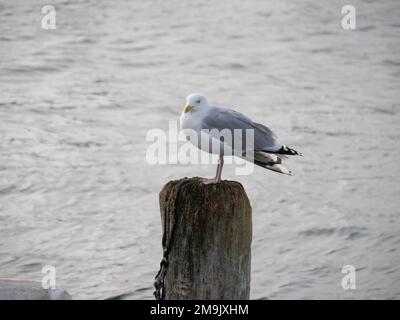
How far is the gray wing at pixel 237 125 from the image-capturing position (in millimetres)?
5324

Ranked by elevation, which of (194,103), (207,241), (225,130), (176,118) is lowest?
(176,118)

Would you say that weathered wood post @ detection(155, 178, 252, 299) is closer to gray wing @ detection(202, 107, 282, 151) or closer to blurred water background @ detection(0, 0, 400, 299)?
gray wing @ detection(202, 107, 282, 151)

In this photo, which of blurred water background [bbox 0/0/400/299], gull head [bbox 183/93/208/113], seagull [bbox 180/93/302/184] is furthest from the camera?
blurred water background [bbox 0/0/400/299]

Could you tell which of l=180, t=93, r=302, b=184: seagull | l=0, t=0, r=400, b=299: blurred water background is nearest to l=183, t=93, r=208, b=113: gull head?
l=180, t=93, r=302, b=184: seagull

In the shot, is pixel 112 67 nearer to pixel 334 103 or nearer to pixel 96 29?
pixel 96 29

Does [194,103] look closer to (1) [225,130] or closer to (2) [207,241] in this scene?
(1) [225,130]

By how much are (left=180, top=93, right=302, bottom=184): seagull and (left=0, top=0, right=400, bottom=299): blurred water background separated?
302cm

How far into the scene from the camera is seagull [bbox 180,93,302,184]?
5.32m

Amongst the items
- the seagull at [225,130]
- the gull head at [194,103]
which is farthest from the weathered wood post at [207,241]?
the gull head at [194,103]

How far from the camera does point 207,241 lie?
4.30 m

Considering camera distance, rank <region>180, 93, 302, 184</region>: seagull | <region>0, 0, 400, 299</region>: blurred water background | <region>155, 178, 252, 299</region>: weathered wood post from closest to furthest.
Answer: <region>155, 178, 252, 299</region>: weathered wood post
<region>180, 93, 302, 184</region>: seagull
<region>0, 0, 400, 299</region>: blurred water background

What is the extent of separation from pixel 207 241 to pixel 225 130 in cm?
119

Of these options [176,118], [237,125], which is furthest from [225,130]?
[176,118]

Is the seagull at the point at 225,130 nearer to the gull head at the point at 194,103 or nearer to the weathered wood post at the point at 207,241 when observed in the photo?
the gull head at the point at 194,103
